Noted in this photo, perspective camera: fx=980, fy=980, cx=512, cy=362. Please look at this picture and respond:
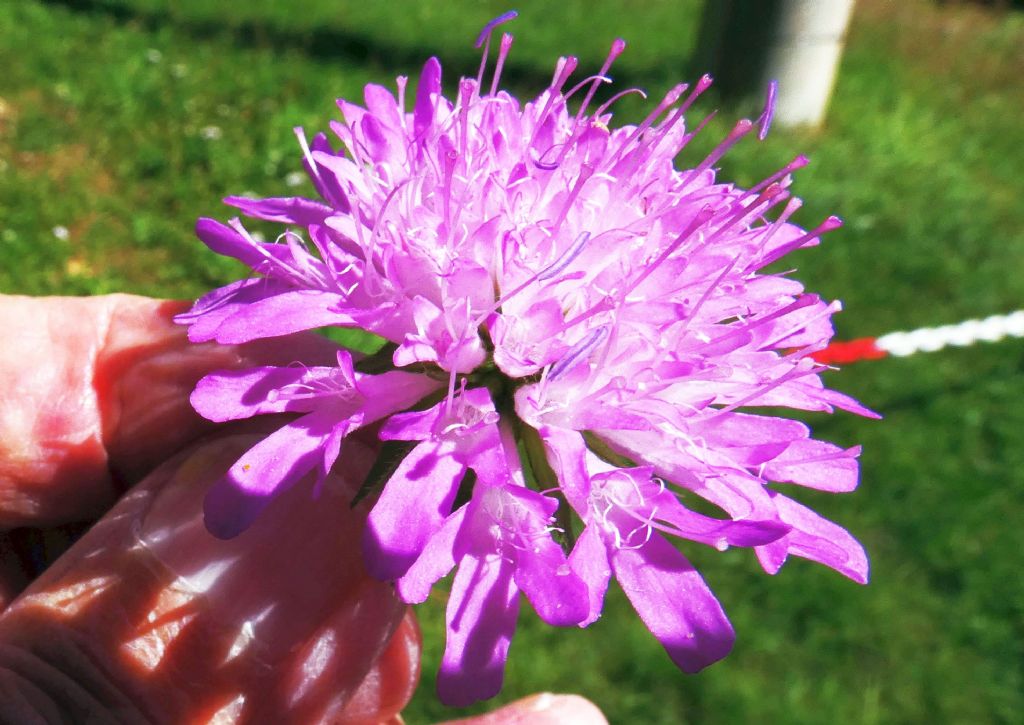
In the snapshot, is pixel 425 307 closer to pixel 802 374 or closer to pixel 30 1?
pixel 802 374

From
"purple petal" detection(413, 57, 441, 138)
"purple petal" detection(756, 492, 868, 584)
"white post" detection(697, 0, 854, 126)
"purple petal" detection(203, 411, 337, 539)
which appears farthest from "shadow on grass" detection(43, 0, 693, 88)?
"purple petal" detection(756, 492, 868, 584)

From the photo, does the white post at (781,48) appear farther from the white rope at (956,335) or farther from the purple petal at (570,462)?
the purple petal at (570,462)

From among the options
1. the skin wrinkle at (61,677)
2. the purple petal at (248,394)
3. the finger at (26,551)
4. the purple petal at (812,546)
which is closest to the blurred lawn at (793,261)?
the finger at (26,551)

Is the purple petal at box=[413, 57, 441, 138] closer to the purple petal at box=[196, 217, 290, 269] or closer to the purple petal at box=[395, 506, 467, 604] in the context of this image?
the purple petal at box=[196, 217, 290, 269]

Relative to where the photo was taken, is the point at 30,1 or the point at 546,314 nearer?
the point at 546,314

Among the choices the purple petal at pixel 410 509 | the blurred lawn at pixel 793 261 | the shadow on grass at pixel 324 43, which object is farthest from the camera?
the shadow on grass at pixel 324 43

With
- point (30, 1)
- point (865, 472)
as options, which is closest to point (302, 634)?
point (865, 472)
